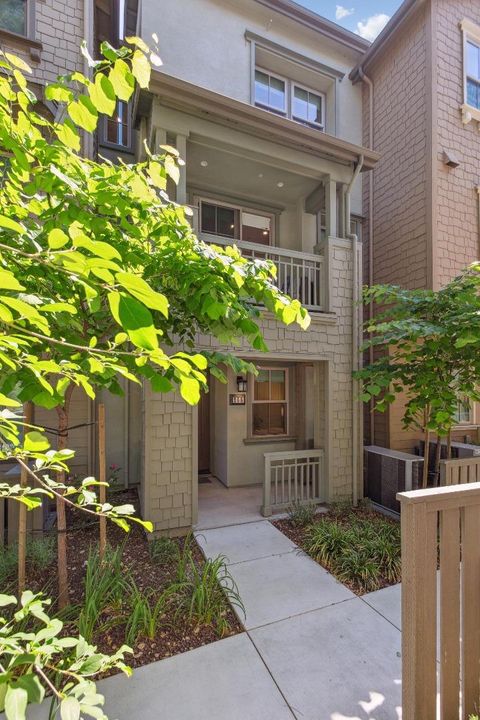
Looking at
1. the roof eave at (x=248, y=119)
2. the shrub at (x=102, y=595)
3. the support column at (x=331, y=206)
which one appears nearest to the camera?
the shrub at (x=102, y=595)

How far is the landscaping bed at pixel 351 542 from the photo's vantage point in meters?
3.68

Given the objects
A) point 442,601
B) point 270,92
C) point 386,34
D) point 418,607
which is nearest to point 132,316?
point 418,607

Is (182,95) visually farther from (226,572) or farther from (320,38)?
(226,572)

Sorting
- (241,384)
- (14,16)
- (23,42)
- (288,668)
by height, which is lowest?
(288,668)

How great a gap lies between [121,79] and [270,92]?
766 centimetres

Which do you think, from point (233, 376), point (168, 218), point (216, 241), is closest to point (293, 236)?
point (216, 241)

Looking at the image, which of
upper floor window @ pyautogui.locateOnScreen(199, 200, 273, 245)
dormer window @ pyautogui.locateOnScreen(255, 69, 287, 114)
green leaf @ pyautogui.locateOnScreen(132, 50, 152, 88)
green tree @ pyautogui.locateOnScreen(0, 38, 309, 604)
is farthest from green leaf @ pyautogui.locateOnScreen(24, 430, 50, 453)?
dormer window @ pyautogui.locateOnScreen(255, 69, 287, 114)

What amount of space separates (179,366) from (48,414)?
548 cm

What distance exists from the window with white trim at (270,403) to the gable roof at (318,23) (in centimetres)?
724

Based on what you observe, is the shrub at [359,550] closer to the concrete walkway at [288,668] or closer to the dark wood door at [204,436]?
the concrete walkway at [288,668]

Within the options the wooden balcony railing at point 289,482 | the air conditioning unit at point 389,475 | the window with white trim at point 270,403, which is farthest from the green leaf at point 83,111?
the window with white trim at point 270,403

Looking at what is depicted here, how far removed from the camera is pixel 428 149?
6.76 metres

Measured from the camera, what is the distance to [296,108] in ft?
24.6

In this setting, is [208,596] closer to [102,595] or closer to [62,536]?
[102,595]
